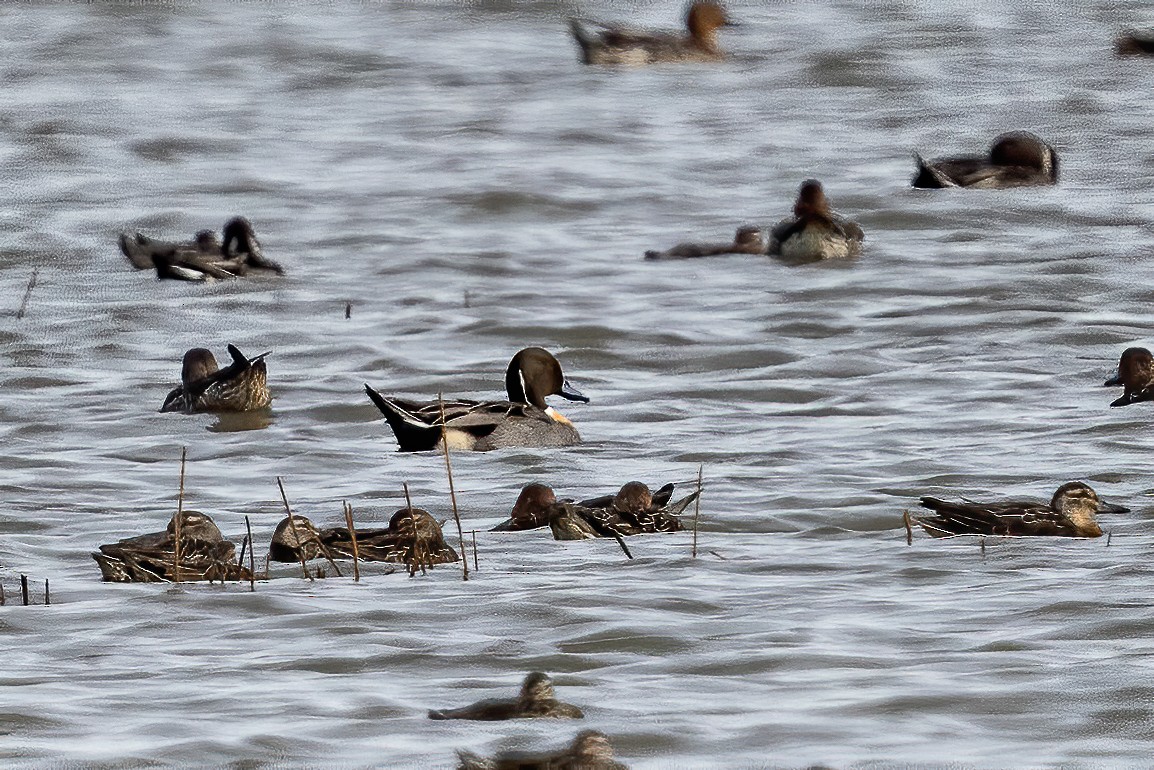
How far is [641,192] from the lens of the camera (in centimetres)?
2055

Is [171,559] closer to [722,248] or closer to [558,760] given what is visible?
[558,760]

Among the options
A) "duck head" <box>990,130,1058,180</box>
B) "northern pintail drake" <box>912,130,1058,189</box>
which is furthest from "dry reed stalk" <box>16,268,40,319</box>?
"duck head" <box>990,130,1058,180</box>

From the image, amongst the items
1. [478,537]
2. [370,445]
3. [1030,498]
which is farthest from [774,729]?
[370,445]

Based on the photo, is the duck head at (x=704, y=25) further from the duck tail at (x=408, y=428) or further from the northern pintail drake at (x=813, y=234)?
the duck tail at (x=408, y=428)

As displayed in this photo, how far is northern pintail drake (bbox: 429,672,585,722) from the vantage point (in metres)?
6.05

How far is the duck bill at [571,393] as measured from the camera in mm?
12789

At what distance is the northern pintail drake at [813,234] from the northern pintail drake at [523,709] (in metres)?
11.2

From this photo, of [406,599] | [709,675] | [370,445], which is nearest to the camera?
[709,675]

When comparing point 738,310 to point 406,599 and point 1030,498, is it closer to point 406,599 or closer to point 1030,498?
point 1030,498

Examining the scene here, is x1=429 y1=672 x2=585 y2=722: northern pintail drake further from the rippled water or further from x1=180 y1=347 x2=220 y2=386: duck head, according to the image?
x1=180 y1=347 x2=220 y2=386: duck head

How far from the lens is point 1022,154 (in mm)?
20250

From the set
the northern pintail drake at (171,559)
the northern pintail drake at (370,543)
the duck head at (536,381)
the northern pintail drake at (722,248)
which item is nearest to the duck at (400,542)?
the northern pintail drake at (370,543)

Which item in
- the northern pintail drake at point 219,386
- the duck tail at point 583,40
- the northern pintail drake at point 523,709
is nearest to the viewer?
the northern pintail drake at point 523,709

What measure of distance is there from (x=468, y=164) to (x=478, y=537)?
43.4ft
